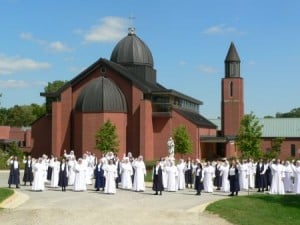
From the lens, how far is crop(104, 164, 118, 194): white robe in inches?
1027

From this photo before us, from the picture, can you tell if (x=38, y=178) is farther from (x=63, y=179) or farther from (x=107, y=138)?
(x=107, y=138)

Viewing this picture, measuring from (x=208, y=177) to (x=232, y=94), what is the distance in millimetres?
44640

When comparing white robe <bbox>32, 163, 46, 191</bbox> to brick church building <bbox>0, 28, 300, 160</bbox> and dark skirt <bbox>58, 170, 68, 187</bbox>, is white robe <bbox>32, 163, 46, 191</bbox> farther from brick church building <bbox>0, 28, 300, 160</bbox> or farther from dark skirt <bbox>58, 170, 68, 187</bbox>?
brick church building <bbox>0, 28, 300, 160</bbox>

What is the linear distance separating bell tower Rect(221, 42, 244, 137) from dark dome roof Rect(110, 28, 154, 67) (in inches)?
441

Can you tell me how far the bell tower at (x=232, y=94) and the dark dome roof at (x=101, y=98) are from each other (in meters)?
19.2

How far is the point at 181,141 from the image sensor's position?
56219mm

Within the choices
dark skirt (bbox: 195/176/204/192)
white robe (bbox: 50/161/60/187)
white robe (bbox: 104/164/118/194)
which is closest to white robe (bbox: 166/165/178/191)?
dark skirt (bbox: 195/176/204/192)

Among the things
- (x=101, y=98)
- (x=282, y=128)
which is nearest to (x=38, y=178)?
(x=101, y=98)

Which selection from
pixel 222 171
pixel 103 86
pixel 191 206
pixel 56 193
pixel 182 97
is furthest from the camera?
pixel 182 97

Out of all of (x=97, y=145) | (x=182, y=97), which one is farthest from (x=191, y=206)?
(x=182, y=97)

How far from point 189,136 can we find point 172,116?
113 inches

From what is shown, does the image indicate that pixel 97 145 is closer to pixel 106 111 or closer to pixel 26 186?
pixel 106 111

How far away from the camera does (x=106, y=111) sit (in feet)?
180

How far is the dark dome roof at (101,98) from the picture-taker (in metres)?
54.9
